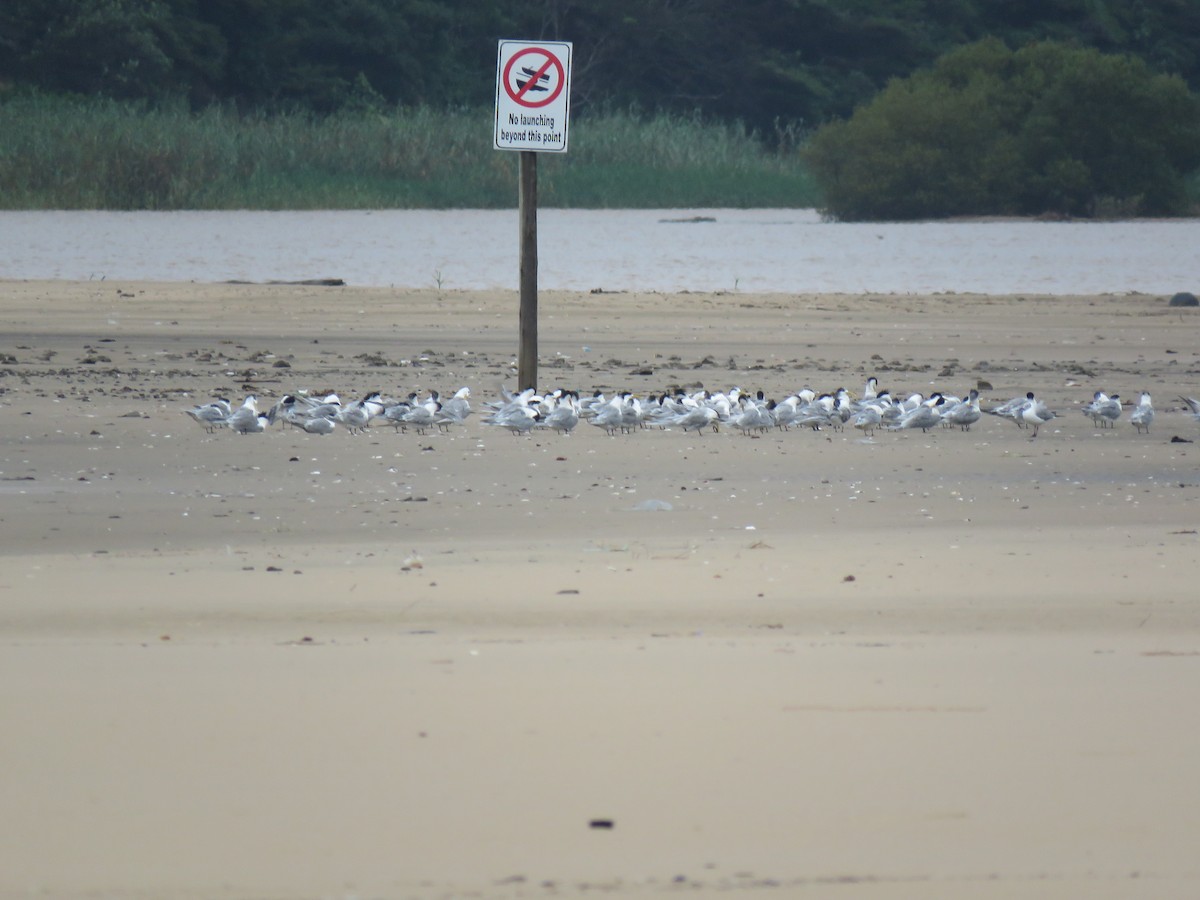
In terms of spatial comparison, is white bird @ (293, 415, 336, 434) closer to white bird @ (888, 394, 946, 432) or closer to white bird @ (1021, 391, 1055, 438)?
white bird @ (888, 394, 946, 432)

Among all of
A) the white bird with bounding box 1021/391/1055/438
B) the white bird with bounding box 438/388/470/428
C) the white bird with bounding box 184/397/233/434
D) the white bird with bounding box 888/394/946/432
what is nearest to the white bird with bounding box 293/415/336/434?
the white bird with bounding box 184/397/233/434

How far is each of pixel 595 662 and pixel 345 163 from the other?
34.7 meters

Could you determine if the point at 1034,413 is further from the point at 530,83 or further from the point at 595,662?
the point at 595,662

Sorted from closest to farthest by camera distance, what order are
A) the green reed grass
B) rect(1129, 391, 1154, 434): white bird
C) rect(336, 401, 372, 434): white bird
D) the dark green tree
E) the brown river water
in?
rect(336, 401, 372, 434): white bird
rect(1129, 391, 1154, 434): white bird
the brown river water
the green reed grass
the dark green tree

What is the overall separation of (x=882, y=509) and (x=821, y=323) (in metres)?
9.14

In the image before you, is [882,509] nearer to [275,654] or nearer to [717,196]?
[275,654]

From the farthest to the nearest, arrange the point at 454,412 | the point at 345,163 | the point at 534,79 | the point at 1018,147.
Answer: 1. the point at 345,163
2. the point at 1018,147
3. the point at 534,79
4. the point at 454,412

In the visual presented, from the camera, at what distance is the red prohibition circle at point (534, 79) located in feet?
32.2

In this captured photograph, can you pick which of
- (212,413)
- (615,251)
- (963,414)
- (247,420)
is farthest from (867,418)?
(615,251)

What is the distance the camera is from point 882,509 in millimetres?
7203

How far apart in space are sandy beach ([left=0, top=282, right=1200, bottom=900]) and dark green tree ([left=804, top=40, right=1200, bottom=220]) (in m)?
27.3

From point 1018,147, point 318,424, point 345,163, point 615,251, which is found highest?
point 1018,147

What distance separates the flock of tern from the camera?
30.2ft

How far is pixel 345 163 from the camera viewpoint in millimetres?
38156
